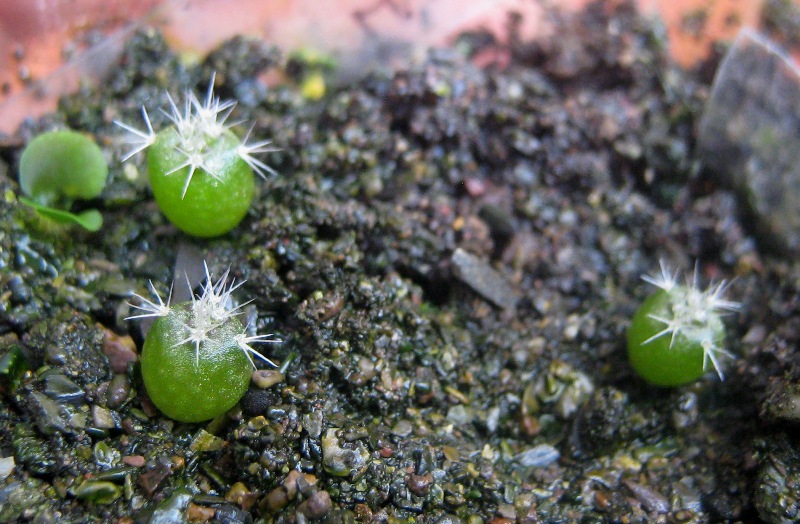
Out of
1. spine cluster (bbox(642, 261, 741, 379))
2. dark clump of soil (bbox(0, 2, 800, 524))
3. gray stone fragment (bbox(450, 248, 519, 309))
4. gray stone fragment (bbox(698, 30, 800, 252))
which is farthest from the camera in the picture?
gray stone fragment (bbox(698, 30, 800, 252))

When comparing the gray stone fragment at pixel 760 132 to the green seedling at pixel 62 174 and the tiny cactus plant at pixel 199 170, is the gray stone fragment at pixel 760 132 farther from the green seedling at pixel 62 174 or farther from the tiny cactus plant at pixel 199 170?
the green seedling at pixel 62 174

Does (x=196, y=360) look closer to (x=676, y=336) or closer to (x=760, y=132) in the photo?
(x=676, y=336)

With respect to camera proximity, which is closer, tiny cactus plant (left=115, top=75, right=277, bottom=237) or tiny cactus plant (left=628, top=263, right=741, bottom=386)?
tiny cactus plant (left=115, top=75, right=277, bottom=237)

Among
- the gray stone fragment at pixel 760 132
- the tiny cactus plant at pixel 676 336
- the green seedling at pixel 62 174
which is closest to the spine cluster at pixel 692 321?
the tiny cactus plant at pixel 676 336

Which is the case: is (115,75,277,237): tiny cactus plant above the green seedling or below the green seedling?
above

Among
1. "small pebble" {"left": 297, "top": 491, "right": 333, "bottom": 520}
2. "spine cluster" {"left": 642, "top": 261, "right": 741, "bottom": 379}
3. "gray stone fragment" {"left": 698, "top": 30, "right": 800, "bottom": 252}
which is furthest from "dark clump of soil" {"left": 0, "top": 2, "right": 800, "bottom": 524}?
"spine cluster" {"left": 642, "top": 261, "right": 741, "bottom": 379}

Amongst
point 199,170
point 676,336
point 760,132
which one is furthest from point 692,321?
point 199,170

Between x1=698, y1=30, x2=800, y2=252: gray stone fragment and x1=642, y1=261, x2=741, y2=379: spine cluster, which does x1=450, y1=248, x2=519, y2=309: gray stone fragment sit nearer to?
x1=642, y1=261, x2=741, y2=379: spine cluster
